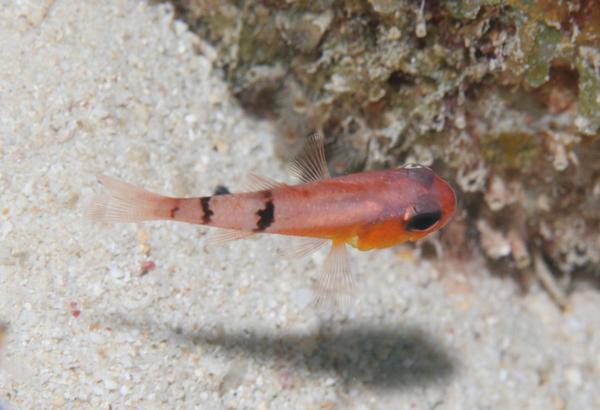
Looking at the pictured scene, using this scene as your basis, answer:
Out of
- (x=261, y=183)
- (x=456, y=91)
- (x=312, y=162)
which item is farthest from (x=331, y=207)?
(x=456, y=91)

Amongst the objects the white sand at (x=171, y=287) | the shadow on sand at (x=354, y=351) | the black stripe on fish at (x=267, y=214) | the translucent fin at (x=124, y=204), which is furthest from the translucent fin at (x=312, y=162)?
the shadow on sand at (x=354, y=351)

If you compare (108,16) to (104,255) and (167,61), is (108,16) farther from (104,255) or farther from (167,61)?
(104,255)

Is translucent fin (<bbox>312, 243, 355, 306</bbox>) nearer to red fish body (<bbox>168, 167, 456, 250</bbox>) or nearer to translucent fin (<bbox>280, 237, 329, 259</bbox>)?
translucent fin (<bbox>280, 237, 329, 259</bbox>)

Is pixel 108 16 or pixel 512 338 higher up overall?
pixel 108 16

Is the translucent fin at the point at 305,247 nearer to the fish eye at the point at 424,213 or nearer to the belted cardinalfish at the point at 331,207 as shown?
the belted cardinalfish at the point at 331,207

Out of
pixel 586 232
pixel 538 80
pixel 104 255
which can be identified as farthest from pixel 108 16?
pixel 586 232

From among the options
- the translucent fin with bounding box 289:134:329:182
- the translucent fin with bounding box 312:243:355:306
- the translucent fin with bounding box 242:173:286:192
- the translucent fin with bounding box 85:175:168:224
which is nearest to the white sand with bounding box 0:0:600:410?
the translucent fin with bounding box 85:175:168:224
